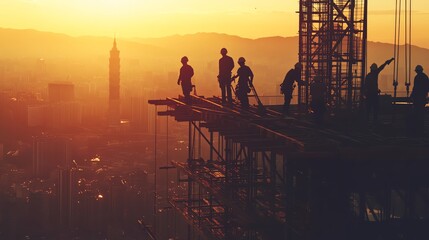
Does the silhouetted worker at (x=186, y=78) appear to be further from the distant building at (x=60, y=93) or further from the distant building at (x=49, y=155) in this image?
the distant building at (x=60, y=93)

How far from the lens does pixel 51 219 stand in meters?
69.8

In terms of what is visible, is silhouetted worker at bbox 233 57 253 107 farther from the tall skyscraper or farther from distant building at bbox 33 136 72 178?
the tall skyscraper

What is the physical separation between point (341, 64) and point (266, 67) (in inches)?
4686

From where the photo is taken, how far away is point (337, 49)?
117 feet

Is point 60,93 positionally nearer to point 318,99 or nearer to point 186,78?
point 186,78

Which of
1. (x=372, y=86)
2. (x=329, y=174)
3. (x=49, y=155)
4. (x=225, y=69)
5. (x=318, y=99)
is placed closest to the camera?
(x=329, y=174)

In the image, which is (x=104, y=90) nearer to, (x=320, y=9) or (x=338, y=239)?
(x=320, y=9)

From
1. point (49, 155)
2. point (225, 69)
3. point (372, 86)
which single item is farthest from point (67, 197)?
point (372, 86)

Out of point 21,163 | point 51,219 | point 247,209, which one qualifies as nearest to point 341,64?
point 247,209

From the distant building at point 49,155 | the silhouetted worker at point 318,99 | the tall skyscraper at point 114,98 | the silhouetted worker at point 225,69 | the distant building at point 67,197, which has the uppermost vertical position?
the silhouetted worker at point 225,69

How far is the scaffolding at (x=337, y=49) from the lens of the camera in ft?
112

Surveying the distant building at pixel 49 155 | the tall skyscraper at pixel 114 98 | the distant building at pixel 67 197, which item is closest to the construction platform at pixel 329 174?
the distant building at pixel 67 197

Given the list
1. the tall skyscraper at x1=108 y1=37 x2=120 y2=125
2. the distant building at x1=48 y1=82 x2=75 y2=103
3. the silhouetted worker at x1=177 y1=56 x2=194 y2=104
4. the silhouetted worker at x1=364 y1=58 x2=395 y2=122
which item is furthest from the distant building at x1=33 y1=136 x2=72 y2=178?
the silhouetted worker at x1=364 y1=58 x2=395 y2=122

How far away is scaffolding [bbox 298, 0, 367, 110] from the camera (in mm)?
34281
